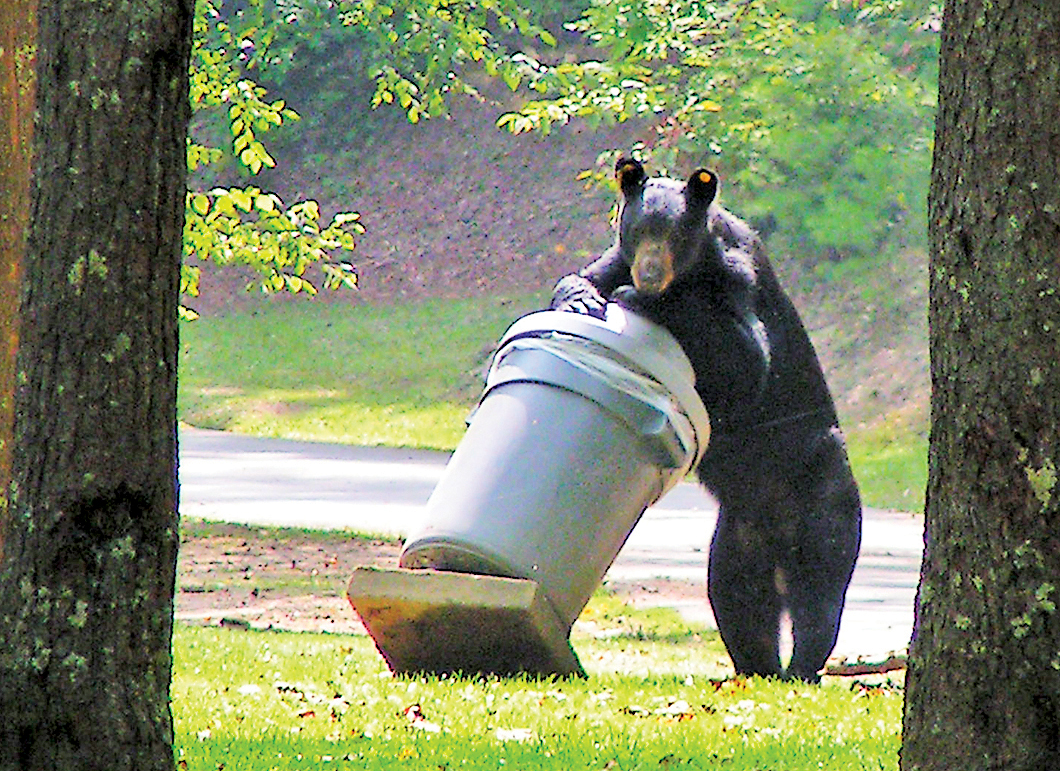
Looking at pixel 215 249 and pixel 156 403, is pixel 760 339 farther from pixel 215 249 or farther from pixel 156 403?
pixel 215 249

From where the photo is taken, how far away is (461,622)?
6.80 m

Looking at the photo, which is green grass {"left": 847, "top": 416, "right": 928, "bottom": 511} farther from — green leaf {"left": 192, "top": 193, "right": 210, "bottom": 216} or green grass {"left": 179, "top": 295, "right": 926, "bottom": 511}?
green leaf {"left": 192, "top": 193, "right": 210, "bottom": 216}

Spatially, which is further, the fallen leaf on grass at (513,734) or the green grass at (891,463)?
the green grass at (891,463)

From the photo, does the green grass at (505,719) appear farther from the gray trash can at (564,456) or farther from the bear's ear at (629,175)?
the bear's ear at (629,175)

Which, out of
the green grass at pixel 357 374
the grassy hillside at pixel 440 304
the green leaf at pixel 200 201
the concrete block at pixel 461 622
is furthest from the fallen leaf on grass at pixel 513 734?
the green grass at pixel 357 374

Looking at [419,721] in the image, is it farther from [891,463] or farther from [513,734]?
[891,463]

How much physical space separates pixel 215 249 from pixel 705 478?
6149 mm

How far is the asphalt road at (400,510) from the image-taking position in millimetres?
11414

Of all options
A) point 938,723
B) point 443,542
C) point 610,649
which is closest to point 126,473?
point 938,723

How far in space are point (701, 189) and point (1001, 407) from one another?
14.9 feet

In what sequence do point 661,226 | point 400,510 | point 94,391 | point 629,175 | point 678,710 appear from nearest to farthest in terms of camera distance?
point 94,391, point 678,710, point 661,226, point 629,175, point 400,510

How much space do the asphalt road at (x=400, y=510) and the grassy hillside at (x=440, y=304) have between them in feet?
6.90

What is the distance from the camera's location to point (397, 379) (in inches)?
1078

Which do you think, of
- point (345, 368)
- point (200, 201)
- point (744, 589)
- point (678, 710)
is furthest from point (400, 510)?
point (345, 368)
